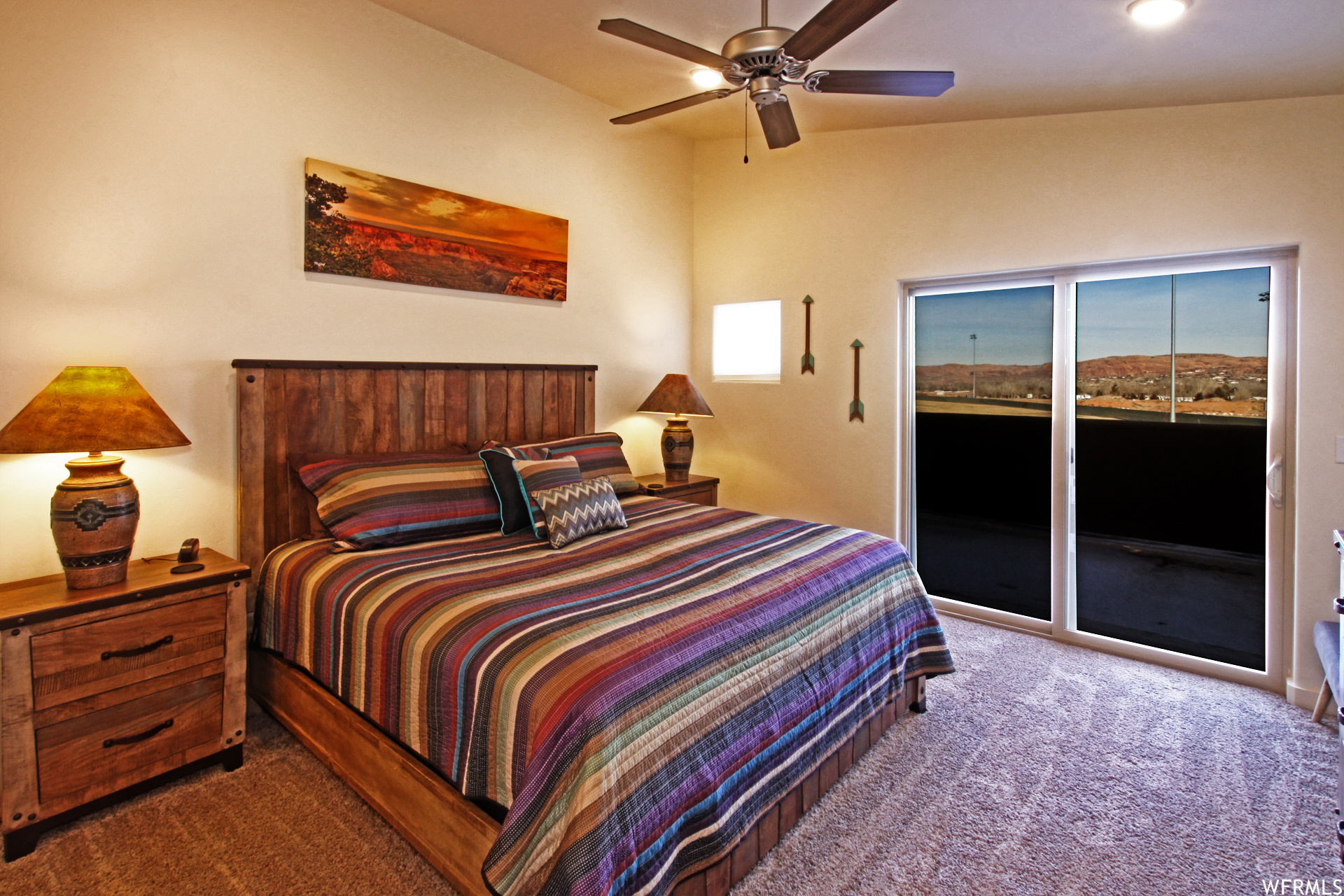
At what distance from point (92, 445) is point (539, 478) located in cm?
143

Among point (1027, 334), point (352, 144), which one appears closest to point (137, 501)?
point (352, 144)

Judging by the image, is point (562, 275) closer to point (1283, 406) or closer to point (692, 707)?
point (692, 707)

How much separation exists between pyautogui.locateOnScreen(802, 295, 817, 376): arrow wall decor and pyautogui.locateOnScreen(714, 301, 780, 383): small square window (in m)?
0.20

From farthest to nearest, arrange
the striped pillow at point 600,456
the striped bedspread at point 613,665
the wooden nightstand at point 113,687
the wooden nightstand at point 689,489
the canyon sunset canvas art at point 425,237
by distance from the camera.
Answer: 1. the wooden nightstand at point 689,489
2. the striped pillow at point 600,456
3. the canyon sunset canvas art at point 425,237
4. the wooden nightstand at point 113,687
5. the striped bedspread at point 613,665

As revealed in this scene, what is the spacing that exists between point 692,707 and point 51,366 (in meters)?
2.42

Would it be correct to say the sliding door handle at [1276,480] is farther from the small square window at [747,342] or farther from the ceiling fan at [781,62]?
the small square window at [747,342]

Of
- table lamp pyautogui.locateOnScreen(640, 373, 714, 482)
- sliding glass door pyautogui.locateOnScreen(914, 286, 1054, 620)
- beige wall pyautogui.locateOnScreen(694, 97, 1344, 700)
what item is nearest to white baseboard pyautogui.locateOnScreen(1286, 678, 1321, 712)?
beige wall pyautogui.locateOnScreen(694, 97, 1344, 700)

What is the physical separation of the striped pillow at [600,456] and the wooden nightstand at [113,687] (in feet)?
4.99

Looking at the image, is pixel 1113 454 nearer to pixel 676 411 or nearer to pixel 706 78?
pixel 676 411

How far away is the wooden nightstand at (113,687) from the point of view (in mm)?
1896

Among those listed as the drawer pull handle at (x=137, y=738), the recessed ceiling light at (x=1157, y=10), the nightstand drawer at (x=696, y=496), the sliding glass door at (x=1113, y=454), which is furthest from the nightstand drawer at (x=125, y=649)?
the recessed ceiling light at (x=1157, y=10)

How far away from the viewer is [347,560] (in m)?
2.39

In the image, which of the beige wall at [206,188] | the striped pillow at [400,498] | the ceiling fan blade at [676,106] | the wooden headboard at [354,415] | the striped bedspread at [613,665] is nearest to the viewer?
the striped bedspread at [613,665]

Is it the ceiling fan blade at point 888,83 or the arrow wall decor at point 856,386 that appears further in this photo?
the arrow wall decor at point 856,386
